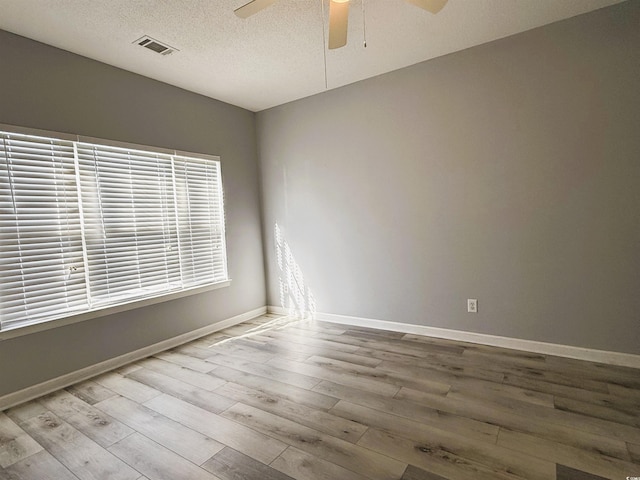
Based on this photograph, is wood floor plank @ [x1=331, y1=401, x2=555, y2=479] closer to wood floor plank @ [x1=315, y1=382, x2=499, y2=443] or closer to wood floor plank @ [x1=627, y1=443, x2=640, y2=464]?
wood floor plank @ [x1=315, y1=382, x2=499, y2=443]

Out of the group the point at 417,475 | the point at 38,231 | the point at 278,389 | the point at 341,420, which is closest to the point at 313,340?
the point at 278,389

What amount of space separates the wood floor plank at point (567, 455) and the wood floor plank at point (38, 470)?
2267 mm

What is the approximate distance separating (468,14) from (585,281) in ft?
7.36

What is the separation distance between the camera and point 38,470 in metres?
1.65

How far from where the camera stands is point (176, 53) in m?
2.67

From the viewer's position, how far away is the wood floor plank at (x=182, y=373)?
2477 millimetres

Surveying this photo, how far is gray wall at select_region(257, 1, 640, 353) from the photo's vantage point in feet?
7.81

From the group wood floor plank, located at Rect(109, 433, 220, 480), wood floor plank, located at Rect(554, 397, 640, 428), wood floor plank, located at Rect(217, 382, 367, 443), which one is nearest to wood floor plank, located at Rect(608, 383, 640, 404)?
wood floor plank, located at Rect(554, 397, 640, 428)

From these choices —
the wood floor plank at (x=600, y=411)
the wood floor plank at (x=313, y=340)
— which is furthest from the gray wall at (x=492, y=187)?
the wood floor plank at (x=600, y=411)

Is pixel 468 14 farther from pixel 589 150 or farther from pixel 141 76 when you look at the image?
pixel 141 76

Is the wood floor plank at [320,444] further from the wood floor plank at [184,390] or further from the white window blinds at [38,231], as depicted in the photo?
the white window blinds at [38,231]

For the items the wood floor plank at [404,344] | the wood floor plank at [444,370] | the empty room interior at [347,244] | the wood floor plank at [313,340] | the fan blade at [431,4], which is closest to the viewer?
the fan blade at [431,4]

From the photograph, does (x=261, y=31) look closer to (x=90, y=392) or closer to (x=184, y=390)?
(x=184, y=390)

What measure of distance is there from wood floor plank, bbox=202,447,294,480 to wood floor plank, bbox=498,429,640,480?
1.20 m
